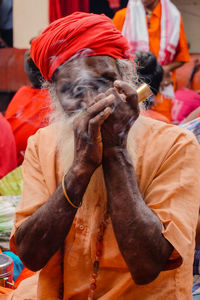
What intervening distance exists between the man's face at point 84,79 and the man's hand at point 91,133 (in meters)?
0.18

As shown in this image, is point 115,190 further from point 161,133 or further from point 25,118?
point 25,118

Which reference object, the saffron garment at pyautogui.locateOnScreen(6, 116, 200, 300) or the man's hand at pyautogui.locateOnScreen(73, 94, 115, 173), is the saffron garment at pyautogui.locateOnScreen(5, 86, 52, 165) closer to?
the saffron garment at pyautogui.locateOnScreen(6, 116, 200, 300)

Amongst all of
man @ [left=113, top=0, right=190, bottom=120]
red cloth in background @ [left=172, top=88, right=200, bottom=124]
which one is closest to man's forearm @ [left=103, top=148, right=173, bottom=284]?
man @ [left=113, top=0, right=190, bottom=120]

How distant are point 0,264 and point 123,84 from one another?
124cm

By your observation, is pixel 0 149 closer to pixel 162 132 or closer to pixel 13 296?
pixel 13 296

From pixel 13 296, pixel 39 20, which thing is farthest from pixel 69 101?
pixel 39 20

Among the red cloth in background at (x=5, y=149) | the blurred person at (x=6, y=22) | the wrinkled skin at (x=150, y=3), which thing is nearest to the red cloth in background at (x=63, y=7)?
the wrinkled skin at (x=150, y=3)

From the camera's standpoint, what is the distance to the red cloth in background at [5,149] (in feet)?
12.4

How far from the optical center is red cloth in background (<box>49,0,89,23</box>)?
6.74 metres

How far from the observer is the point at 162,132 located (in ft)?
5.94

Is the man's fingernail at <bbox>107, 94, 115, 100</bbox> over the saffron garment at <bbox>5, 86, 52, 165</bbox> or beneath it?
over

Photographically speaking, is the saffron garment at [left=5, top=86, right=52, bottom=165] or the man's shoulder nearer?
the man's shoulder

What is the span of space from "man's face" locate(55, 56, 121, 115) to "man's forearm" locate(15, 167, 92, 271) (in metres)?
0.30

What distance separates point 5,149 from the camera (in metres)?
3.80
